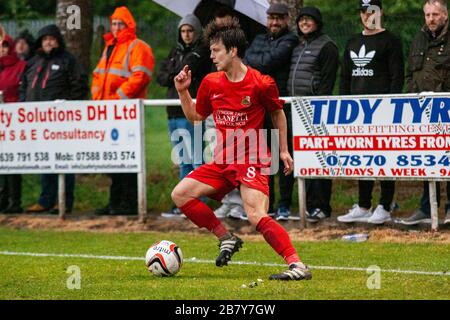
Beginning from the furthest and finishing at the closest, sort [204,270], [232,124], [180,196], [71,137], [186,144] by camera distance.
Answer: [71,137]
[186,144]
[204,270]
[180,196]
[232,124]

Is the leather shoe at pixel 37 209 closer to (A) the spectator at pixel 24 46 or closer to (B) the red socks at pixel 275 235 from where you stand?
(A) the spectator at pixel 24 46

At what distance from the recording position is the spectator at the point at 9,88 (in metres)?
17.6

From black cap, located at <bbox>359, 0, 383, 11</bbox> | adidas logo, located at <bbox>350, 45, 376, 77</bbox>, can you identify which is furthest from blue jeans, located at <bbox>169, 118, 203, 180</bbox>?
black cap, located at <bbox>359, 0, 383, 11</bbox>

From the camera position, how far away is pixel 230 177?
11.0m

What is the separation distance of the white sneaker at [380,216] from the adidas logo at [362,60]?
5.41 ft

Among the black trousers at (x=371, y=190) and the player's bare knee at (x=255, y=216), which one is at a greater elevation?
the player's bare knee at (x=255, y=216)

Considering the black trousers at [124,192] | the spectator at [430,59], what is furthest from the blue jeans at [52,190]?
the spectator at [430,59]

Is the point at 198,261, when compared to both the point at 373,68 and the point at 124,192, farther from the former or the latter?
the point at 124,192

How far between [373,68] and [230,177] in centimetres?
413

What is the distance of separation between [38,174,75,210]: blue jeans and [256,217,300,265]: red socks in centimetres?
694

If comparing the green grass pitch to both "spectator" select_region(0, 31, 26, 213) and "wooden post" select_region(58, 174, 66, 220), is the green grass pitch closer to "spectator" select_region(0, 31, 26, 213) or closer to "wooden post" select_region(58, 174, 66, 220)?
"wooden post" select_region(58, 174, 66, 220)

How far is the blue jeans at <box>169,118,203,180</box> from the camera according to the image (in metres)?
15.6

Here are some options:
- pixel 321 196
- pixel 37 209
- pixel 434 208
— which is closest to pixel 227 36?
pixel 434 208

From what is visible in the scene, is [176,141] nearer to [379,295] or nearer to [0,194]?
[0,194]
